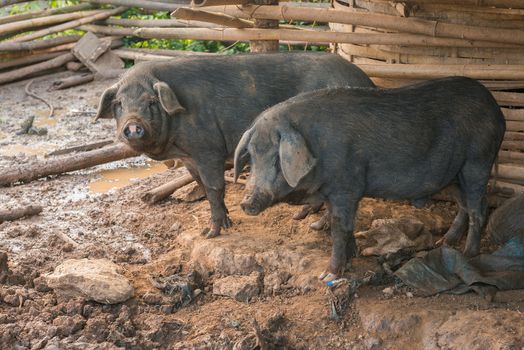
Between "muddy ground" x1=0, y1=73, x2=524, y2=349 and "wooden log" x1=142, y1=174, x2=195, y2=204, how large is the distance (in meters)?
0.06

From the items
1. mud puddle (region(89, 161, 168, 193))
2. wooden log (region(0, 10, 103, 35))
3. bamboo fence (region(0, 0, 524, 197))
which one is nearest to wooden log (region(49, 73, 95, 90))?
wooden log (region(0, 10, 103, 35))

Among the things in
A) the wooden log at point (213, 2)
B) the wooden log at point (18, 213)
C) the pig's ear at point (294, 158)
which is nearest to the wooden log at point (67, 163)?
the wooden log at point (18, 213)

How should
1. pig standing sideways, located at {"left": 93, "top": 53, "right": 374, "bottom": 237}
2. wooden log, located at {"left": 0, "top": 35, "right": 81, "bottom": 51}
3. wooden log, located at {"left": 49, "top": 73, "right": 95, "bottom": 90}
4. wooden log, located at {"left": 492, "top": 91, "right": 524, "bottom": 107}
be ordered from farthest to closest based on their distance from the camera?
wooden log, located at {"left": 0, "top": 35, "right": 81, "bottom": 51} < wooden log, located at {"left": 49, "top": 73, "right": 95, "bottom": 90} < wooden log, located at {"left": 492, "top": 91, "right": 524, "bottom": 107} < pig standing sideways, located at {"left": 93, "top": 53, "right": 374, "bottom": 237}

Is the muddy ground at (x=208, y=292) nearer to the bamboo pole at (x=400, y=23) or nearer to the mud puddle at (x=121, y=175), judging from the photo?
the mud puddle at (x=121, y=175)

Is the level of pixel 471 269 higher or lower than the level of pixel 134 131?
lower

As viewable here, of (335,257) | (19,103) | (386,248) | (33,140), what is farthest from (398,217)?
(19,103)

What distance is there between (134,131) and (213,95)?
29.2 inches

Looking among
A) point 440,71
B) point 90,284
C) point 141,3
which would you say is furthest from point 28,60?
point 90,284

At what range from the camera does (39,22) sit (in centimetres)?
1330

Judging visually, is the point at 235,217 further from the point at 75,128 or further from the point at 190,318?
the point at 75,128

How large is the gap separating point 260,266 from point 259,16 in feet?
7.48

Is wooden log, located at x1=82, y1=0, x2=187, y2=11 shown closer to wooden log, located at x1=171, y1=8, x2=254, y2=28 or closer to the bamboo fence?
the bamboo fence

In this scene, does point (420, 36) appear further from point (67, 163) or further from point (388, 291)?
point (67, 163)

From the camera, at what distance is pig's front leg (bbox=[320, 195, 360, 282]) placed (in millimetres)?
5629
